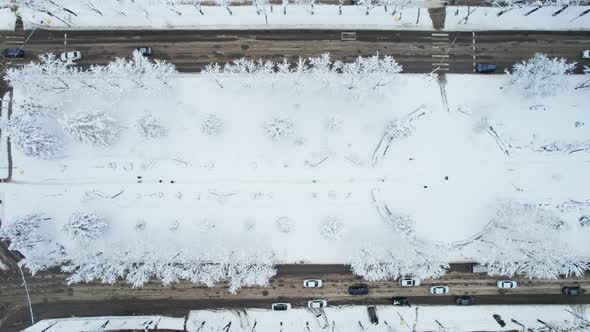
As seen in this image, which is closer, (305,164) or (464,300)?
(464,300)

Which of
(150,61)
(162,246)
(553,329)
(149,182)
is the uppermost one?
(150,61)

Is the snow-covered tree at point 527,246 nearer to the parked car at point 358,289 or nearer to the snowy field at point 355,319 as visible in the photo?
the snowy field at point 355,319

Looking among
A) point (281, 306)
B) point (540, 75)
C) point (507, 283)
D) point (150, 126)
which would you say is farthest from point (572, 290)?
point (150, 126)

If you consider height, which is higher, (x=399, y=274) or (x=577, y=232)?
(x=577, y=232)

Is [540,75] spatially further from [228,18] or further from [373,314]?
[228,18]

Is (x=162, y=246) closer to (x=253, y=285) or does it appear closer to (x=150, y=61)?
(x=253, y=285)

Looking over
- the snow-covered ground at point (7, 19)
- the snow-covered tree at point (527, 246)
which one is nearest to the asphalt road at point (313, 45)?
the snow-covered ground at point (7, 19)

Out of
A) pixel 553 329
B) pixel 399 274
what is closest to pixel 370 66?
pixel 399 274

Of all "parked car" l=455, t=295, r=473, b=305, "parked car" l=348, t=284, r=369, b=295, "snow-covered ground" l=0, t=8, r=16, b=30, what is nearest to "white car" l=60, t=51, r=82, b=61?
"snow-covered ground" l=0, t=8, r=16, b=30
